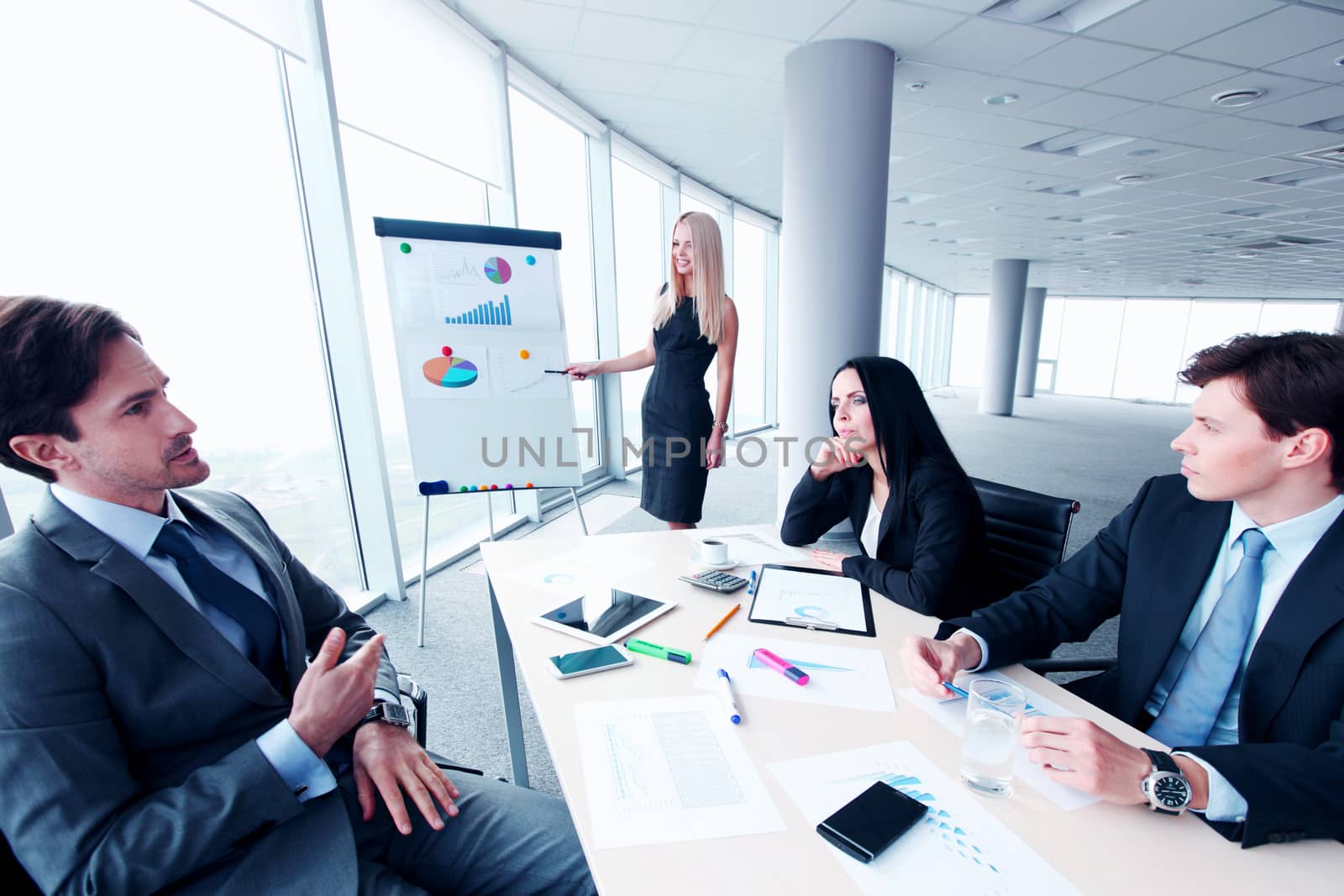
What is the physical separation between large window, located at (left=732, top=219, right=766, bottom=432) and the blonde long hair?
440 centimetres

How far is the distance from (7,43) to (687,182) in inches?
200

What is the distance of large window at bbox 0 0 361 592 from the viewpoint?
1.75 metres

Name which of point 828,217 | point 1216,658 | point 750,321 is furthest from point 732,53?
point 750,321

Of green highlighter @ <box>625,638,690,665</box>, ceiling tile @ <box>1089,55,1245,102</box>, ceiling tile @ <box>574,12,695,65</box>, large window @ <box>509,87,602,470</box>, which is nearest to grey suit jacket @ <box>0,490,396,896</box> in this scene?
green highlighter @ <box>625,638,690,665</box>

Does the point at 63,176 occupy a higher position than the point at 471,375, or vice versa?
the point at 63,176

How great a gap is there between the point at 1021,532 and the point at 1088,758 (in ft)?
3.56

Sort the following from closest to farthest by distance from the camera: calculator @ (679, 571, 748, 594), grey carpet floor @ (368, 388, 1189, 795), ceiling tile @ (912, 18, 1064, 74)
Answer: calculator @ (679, 571, 748, 594)
grey carpet floor @ (368, 388, 1189, 795)
ceiling tile @ (912, 18, 1064, 74)

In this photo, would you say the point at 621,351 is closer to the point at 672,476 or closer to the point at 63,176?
the point at 672,476

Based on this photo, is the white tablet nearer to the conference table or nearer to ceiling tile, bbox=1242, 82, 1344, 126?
the conference table

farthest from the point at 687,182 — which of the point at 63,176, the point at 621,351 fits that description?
the point at 63,176

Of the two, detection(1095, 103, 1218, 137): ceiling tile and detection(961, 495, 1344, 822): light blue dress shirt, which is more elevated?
detection(1095, 103, 1218, 137): ceiling tile

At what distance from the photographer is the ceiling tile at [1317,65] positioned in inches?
124

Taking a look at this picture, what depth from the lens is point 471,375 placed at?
252cm

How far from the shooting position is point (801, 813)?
2.59ft
